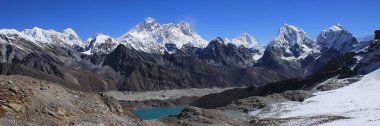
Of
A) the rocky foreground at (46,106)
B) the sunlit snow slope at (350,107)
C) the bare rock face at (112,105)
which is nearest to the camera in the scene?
the rocky foreground at (46,106)

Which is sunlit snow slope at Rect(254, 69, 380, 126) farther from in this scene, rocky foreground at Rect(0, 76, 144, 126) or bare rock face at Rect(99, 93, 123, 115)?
rocky foreground at Rect(0, 76, 144, 126)

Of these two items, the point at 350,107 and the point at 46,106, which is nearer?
the point at 46,106

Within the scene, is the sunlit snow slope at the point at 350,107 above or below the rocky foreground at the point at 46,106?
above

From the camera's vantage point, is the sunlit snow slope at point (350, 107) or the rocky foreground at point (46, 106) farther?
the sunlit snow slope at point (350, 107)

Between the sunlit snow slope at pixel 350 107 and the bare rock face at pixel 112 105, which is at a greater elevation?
the sunlit snow slope at pixel 350 107

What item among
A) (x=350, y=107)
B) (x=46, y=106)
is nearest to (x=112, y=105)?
(x=46, y=106)

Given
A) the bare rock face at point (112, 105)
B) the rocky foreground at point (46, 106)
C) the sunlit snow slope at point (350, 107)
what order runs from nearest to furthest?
the rocky foreground at point (46, 106) → the bare rock face at point (112, 105) → the sunlit snow slope at point (350, 107)

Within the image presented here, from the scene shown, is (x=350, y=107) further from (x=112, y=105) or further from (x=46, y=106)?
(x=46, y=106)

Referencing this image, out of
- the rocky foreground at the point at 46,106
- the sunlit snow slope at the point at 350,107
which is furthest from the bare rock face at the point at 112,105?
the sunlit snow slope at the point at 350,107

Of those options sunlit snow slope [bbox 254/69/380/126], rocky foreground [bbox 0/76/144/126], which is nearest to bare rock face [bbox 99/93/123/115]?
rocky foreground [bbox 0/76/144/126]

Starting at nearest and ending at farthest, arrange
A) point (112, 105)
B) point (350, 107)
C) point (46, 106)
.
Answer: point (46, 106)
point (112, 105)
point (350, 107)

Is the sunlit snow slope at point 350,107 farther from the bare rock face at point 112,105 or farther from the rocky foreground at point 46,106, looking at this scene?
the rocky foreground at point 46,106

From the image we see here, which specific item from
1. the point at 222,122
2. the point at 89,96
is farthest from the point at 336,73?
the point at 89,96
